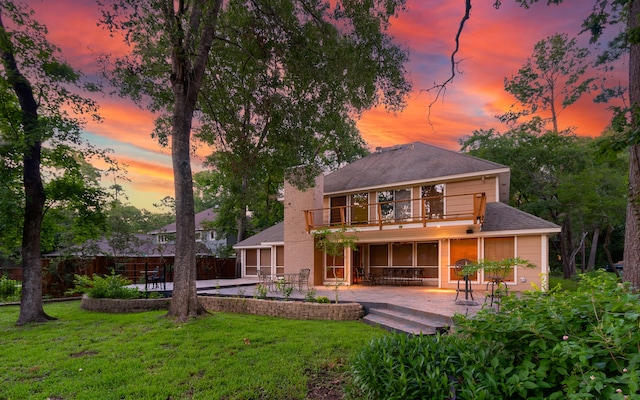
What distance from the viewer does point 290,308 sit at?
930 centimetres

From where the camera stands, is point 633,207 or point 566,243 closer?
point 633,207

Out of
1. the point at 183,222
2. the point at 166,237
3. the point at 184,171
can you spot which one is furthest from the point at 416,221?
the point at 166,237

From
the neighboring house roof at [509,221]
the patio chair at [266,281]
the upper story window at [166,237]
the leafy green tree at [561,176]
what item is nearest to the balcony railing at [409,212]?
the neighboring house roof at [509,221]

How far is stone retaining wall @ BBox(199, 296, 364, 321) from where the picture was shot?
884 centimetres

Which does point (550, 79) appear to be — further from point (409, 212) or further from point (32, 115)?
point (32, 115)

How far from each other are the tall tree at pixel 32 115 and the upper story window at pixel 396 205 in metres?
11.6

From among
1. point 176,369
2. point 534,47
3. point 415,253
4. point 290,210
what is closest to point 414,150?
point 415,253

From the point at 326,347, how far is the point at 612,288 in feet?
14.7

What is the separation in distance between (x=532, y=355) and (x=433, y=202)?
1238cm

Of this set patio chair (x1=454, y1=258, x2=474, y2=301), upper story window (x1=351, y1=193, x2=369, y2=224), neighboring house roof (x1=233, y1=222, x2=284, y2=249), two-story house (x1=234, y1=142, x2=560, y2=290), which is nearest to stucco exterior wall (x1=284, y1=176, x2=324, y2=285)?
two-story house (x1=234, y1=142, x2=560, y2=290)

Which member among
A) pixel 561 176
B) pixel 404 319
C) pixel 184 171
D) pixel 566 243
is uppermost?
pixel 561 176

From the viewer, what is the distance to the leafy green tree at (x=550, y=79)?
1981 cm

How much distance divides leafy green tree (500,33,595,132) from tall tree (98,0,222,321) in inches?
789

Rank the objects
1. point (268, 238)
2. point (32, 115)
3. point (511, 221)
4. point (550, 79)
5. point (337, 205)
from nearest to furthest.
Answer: point (32, 115)
point (511, 221)
point (337, 205)
point (268, 238)
point (550, 79)
